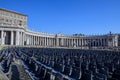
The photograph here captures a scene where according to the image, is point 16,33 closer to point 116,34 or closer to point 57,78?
point 116,34

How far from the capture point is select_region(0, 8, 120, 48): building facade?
98.2 m

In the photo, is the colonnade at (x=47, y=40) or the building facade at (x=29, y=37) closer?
the building facade at (x=29, y=37)

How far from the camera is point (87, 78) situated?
10633mm

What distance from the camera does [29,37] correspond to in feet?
396

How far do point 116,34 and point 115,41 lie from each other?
17.9ft

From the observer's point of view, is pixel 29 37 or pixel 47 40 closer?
pixel 29 37

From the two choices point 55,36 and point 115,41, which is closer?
point 115,41

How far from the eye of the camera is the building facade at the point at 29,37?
98250 millimetres

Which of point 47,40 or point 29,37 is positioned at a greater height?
point 29,37

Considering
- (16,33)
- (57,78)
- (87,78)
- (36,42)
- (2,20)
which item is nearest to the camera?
(57,78)

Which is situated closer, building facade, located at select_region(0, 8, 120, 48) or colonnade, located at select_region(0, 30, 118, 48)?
building facade, located at select_region(0, 8, 120, 48)

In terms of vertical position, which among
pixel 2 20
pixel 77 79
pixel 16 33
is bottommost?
pixel 77 79

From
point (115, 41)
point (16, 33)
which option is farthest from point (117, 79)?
point (115, 41)

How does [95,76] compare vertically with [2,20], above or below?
below
